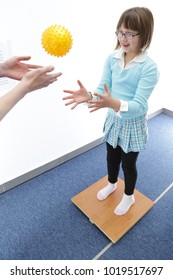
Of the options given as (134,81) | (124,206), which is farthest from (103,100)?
(124,206)

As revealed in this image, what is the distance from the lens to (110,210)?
4.92 feet

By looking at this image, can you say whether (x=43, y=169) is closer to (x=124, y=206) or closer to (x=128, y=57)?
(x=124, y=206)

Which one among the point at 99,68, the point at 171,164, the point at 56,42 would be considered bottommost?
the point at 171,164

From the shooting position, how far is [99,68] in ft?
5.93

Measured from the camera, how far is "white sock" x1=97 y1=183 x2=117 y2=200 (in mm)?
1579

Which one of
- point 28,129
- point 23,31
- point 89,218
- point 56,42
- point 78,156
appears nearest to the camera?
point 56,42

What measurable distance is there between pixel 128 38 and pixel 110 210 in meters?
1.10

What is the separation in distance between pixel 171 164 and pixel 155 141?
389 millimetres

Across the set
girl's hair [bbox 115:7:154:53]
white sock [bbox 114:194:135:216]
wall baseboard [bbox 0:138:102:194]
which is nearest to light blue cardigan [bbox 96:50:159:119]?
girl's hair [bbox 115:7:154:53]

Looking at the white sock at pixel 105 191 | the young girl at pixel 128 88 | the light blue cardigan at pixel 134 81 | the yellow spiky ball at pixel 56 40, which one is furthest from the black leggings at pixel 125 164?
the yellow spiky ball at pixel 56 40

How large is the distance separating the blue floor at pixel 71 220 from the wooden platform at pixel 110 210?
0.05 meters

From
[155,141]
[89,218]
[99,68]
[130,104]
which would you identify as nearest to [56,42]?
[130,104]

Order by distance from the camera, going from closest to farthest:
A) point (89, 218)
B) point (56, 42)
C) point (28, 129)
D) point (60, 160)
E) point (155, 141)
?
point (56, 42)
point (89, 218)
point (28, 129)
point (60, 160)
point (155, 141)

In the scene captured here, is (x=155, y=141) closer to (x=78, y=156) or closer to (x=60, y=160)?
(x=78, y=156)
